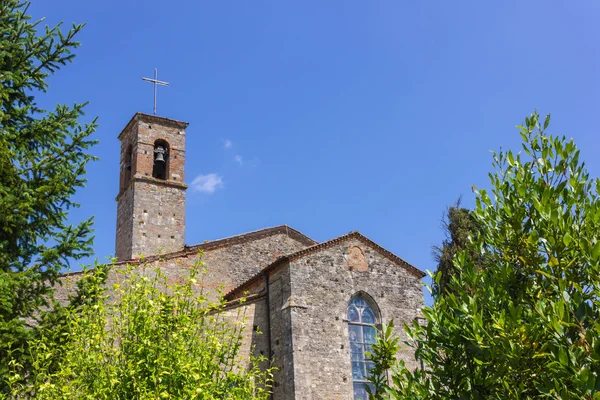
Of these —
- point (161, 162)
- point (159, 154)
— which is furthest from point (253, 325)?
point (161, 162)

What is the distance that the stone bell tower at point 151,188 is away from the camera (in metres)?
22.1

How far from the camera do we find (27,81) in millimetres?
10195

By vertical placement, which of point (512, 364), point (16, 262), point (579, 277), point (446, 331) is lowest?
point (512, 364)

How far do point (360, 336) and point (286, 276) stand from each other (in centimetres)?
286

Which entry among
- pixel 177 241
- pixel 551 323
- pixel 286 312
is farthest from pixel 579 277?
pixel 177 241

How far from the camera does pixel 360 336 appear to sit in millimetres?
18219

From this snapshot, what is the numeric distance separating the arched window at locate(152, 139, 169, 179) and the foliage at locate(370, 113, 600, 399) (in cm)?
1862

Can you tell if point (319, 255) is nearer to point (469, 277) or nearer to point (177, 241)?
point (177, 241)

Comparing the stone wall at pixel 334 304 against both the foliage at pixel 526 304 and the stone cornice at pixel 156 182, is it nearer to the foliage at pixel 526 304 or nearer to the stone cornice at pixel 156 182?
the stone cornice at pixel 156 182

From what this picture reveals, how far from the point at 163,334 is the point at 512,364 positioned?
4.36 metres

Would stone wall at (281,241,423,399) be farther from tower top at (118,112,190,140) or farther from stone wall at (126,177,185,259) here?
tower top at (118,112,190,140)

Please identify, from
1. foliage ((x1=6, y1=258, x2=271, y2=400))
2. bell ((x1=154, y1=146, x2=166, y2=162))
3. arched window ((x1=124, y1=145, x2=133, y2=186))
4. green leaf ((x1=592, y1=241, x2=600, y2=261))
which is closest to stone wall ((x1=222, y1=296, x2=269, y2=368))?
bell ((x1=154, y1=146, x2=166, y2=162))

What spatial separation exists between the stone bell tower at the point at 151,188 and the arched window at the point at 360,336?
7.28 meters

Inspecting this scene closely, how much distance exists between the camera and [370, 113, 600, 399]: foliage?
4.77 meters
